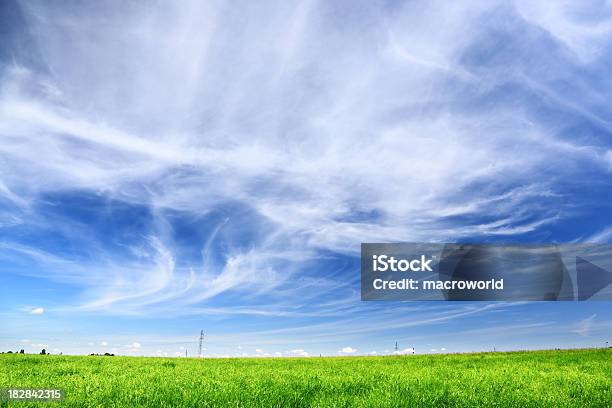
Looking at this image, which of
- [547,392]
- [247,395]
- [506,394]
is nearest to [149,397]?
[247,395]

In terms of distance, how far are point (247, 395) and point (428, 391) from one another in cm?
409

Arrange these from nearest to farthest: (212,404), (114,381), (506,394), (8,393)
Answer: (212,404) → (8,393) → (506,394) → (114,381)

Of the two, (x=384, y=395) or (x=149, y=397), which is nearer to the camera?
(x=149, y=397)

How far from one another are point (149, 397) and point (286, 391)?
9.58ft

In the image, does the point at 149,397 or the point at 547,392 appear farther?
the point at 547,392

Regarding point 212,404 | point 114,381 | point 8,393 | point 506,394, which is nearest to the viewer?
point 212,404

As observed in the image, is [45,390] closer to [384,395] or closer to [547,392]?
[384,395]

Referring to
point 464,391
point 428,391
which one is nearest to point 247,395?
point 428,391

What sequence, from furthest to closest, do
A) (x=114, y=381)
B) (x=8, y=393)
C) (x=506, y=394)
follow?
1. (x=114, y=381)
2. (x=506, y=394)
3. (x=8, y=393)

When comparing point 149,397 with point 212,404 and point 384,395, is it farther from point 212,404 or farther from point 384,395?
point 384,395

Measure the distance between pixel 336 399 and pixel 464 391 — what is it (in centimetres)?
309

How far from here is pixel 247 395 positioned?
927 centimetres

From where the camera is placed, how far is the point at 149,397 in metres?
8.84

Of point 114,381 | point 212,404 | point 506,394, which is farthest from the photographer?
point 114,381
